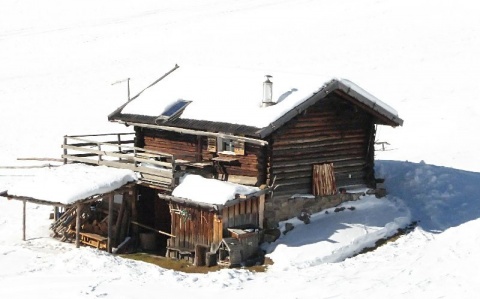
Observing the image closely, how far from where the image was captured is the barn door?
88.3ft

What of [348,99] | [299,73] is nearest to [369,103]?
[348,99]

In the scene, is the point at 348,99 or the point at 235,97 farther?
the point at 235,97

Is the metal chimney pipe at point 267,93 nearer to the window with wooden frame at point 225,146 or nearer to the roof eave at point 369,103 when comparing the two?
the window with wooden frame at point 225,146

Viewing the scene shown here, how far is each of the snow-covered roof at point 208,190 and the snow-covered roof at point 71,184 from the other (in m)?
2.19

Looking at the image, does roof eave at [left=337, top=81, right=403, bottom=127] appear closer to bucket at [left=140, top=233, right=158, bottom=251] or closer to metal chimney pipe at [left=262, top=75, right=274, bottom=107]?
metal chimney pipe at [left=262, top=75, right=274, bottom=107]

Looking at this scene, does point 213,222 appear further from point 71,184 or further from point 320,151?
point 71,184

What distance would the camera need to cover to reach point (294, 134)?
86.7 feet

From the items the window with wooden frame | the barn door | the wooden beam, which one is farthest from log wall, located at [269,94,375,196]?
the window with wooden frame

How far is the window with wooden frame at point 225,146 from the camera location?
86.7 ft

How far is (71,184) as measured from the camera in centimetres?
2600

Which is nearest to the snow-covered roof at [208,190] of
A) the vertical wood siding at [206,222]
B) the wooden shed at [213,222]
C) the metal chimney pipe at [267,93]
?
the wooden shed at [213,222]

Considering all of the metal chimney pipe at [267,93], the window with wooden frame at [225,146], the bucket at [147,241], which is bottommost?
the bucket at [147,241]

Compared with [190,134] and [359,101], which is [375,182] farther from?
[190,134]

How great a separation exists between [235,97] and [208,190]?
3995mm
